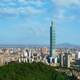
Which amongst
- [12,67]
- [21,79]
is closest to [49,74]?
[12,67]

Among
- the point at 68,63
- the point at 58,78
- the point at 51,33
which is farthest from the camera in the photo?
the point at 51,33

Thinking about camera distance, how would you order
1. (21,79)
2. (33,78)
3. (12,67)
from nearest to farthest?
(21,79), (33,78), (12,67)

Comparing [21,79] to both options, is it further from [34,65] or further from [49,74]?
[34,65]

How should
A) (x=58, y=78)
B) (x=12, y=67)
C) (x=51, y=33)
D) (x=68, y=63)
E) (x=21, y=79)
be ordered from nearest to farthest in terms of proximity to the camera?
1. (x=21, y=79)
2. (x=58, y=78)
3. (x=12, y=67)
4. (x=68, y=63)
5. (x=51, y=33)

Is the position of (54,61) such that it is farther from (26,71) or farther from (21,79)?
(21,79)

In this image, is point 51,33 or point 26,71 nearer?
point 26,71

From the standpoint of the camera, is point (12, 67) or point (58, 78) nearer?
point (58, 78)

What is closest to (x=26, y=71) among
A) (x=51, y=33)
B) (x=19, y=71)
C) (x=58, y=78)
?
(x=19, y=71)
